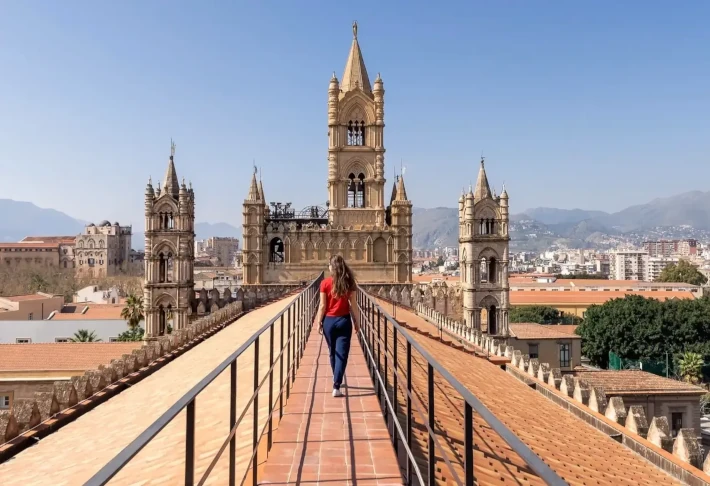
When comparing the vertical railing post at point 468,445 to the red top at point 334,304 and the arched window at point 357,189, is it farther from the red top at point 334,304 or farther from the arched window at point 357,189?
the arched window at point 357,189

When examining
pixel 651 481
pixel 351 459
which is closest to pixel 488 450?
pixel 351 459

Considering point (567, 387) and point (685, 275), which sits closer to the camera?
point (567, 387)

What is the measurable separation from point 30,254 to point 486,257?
11921 centimetres

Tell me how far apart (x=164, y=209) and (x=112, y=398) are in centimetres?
3015

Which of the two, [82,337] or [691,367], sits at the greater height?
[82,337]

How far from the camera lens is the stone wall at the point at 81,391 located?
9.03 m

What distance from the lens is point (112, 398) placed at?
1184 cm

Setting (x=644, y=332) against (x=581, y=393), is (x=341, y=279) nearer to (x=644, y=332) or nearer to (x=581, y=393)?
(x=581, y=393)

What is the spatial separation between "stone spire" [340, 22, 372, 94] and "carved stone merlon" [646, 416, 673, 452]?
4140 cm

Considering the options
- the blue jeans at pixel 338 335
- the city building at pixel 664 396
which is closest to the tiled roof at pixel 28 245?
the city building at pixel 664 396

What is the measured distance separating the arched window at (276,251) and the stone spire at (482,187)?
16375 millimetres

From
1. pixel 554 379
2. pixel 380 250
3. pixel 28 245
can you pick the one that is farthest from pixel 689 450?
pixel 28 245

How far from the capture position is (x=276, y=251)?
49.0 metres

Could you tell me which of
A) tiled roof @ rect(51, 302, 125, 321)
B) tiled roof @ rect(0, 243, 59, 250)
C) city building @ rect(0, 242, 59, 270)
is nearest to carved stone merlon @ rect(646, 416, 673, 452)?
tiled roof @ rect(51, 302, 125, 321)
